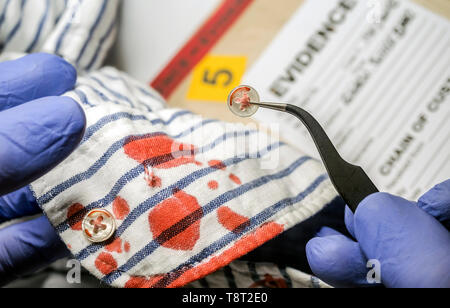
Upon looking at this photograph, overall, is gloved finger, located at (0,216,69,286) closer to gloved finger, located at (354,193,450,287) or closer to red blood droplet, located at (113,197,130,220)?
red blood droplet, located at (113,197,130,220)

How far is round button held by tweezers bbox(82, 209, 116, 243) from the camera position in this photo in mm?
379

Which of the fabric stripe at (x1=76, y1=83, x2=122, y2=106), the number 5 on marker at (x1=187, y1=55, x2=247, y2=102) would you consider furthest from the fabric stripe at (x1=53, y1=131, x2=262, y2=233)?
the number 5 on marker at (x1=187, y1=55, x2=247, y2=102)

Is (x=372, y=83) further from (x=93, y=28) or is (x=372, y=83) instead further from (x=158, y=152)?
(x=93, y=28)

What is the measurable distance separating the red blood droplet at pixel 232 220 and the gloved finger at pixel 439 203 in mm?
169

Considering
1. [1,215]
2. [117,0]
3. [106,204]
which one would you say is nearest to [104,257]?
[106,204]

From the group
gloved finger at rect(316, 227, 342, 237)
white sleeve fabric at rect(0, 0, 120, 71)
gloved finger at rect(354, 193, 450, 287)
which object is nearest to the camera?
gloved finger at rect(354, 193, 450, 287)

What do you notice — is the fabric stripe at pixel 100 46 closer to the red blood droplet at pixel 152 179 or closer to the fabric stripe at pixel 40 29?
the fabric stripe at pixel 40 29

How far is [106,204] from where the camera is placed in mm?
385

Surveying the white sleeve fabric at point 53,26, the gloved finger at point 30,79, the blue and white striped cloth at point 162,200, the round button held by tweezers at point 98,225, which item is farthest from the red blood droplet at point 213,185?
the white sleeve fabric at point 53,26

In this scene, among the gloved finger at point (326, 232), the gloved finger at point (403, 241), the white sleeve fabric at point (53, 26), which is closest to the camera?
the gloved finger at point (403, 241)

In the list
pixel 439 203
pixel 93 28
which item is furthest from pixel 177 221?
pixel 93 28

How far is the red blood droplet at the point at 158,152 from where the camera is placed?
0.38m

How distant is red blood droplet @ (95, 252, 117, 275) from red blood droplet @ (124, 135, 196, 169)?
Result: 0.10 metres

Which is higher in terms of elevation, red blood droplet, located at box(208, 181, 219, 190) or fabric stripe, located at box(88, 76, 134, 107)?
red blood droplet, located at box(208, 181, 219, 190)
